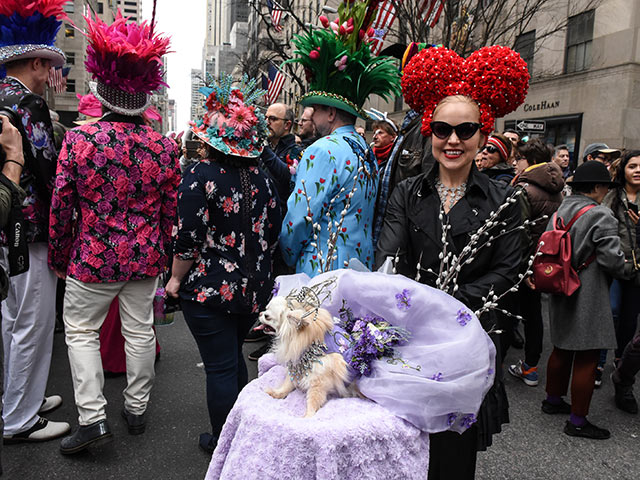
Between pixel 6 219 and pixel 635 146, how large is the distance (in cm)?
1792

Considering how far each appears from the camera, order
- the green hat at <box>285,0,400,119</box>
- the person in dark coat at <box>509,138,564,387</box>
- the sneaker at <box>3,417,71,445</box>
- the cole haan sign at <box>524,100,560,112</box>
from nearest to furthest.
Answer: the green hat at <box>285,0,400,119</box>, the sneaker at <box>3,417,71,445</box>, the person in dark coat at <box>509,138,564,387</box>, the cole haan sign at <box>524,100,560,112</box>

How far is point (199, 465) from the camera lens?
3045 millimetres

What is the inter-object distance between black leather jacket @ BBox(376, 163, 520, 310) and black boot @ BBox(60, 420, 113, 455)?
217 cm

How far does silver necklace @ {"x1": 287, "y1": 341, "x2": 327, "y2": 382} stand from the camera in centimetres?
154

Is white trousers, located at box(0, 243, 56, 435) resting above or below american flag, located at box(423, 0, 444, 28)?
below

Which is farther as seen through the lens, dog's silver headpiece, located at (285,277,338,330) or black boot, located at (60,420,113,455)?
black boot, located at (60,420,113,455)

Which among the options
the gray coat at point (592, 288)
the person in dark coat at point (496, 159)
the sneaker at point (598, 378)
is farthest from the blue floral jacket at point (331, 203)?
the sneaker at point (598, 378)

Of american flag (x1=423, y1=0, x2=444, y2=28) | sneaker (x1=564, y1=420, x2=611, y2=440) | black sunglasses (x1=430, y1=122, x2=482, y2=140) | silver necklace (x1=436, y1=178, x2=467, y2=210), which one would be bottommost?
sneaker (x1=564, y1=420, x2=611, y2=440)

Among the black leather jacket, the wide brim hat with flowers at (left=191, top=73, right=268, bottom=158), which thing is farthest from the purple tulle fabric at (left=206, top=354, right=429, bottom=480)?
the wide brim hat with flowers at (left=191, top=73, right=268, bottom=158)

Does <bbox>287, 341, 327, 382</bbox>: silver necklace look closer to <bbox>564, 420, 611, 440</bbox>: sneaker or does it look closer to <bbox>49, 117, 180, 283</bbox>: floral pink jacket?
<bbox>49, 117, 180, 283</bbox>: floral pink jacket

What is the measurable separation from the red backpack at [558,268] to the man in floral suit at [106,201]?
106 inches

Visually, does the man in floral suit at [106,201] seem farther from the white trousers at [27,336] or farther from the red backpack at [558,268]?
the red backpack at [558,268]

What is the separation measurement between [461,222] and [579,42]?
18020mm

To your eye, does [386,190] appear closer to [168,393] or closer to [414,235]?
[414,235]
